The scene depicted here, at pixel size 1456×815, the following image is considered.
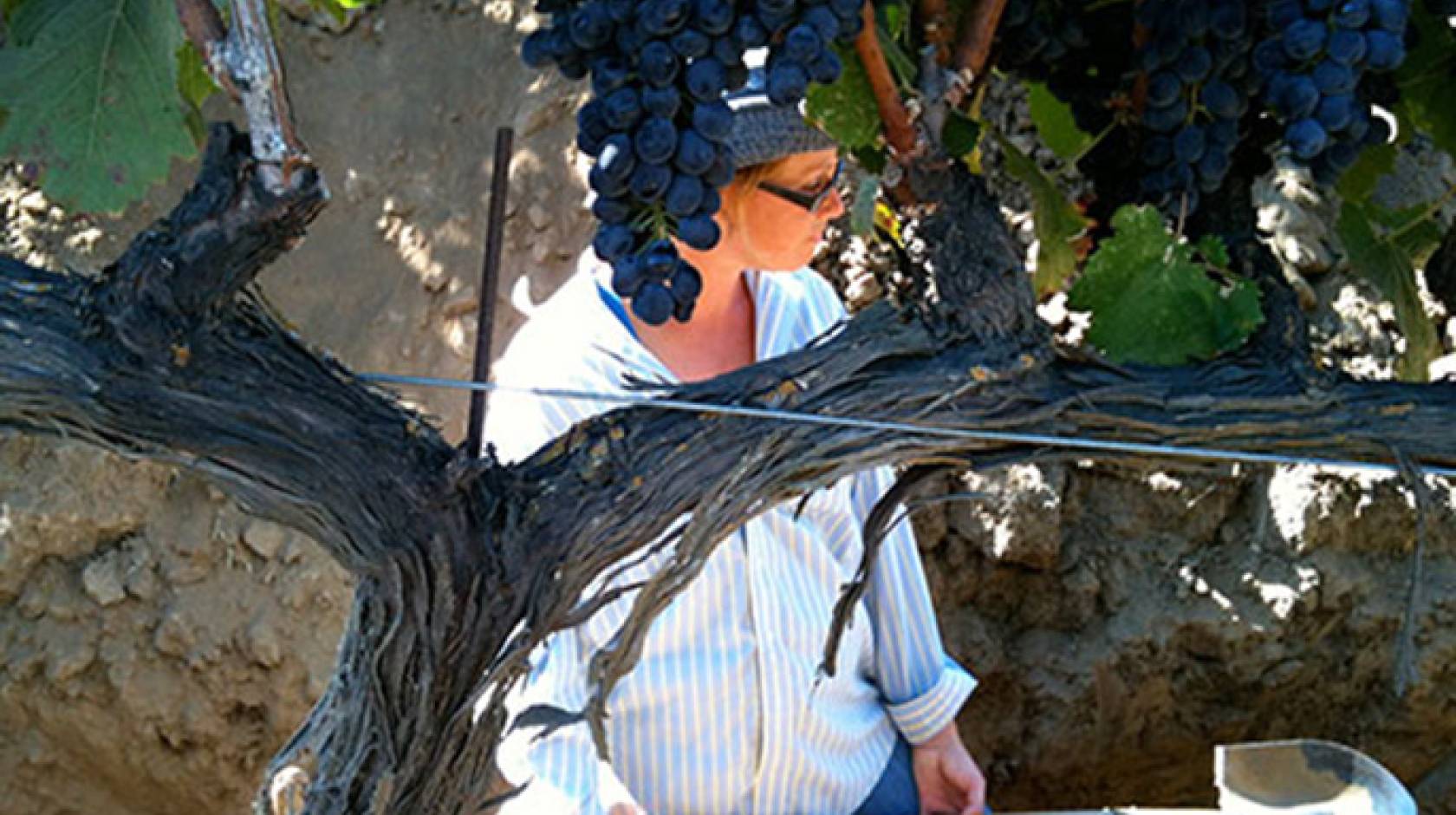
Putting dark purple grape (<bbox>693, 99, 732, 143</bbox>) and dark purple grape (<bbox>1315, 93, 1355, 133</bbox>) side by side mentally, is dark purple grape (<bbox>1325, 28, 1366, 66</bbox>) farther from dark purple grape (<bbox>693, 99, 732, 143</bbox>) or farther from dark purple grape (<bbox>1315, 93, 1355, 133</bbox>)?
dark purple grape (<bbox>693, 99, 732, 143</bbox>)

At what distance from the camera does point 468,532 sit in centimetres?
180

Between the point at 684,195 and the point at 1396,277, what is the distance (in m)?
1.11

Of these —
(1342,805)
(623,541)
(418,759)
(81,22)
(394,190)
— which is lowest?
(1342,805)

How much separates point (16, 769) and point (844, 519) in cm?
233

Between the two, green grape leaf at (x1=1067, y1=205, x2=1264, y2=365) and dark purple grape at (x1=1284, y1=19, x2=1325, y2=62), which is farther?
green grape leaf at (x1=1067, y1=205, x2=1264, y2=365)

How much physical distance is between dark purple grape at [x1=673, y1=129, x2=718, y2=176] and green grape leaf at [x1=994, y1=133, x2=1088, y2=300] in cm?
47

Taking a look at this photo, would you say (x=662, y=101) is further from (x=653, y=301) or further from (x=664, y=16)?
(x=653, y=301)

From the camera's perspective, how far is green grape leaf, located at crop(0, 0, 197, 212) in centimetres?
185

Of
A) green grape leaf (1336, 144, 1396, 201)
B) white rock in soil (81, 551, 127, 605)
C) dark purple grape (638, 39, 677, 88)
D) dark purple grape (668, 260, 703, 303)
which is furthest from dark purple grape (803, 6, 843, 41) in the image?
white rock in soil (81, 551, 127, 605)

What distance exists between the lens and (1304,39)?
5.79 ft

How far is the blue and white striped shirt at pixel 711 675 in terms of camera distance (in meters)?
2.38

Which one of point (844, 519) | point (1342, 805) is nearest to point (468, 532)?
point (844, 519)

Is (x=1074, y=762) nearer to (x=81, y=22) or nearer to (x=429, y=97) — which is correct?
(x=429, y=97)

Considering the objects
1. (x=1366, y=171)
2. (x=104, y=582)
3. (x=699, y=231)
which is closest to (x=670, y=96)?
(x=699, y=231)
